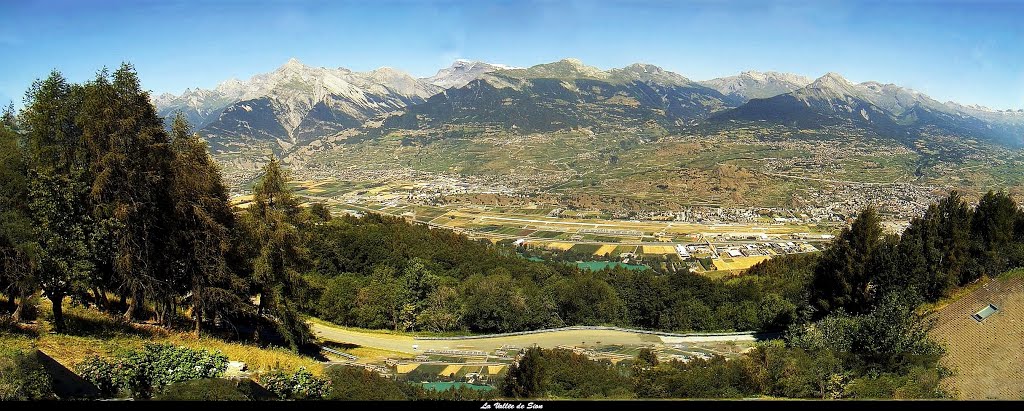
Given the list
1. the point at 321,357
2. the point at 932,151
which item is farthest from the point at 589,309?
the point at 932,151

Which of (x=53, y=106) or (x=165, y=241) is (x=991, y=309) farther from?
(x=53, y=106)

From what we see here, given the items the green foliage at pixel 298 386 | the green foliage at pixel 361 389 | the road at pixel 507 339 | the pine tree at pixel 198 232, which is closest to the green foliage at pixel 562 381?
the green foliage at pixel 361 389

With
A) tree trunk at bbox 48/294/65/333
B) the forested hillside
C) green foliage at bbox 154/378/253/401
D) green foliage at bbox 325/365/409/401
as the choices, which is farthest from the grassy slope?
green foliage at bbox 154/378/253/401

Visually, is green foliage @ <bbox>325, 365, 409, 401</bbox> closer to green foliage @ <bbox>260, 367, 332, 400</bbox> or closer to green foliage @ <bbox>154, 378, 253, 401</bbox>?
green foliage @ <bbox>260, 367, 332, 400</bbox>

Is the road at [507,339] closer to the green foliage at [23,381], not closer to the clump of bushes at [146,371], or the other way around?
the clump of bushes at [146,371]

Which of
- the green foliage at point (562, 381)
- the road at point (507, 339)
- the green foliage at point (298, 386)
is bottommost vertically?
the road at point (507, 339)

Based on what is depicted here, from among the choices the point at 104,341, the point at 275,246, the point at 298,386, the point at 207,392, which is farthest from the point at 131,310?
the point at 207,392
